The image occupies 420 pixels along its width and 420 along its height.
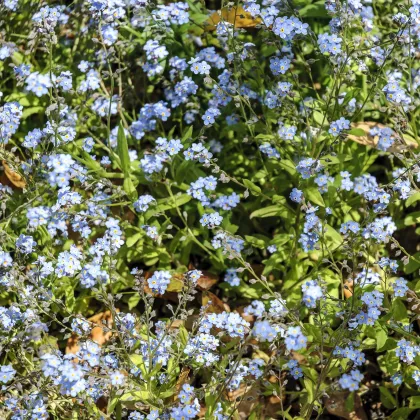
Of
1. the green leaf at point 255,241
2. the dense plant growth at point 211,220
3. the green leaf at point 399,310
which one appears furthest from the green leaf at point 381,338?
the green leaf at point 255,241

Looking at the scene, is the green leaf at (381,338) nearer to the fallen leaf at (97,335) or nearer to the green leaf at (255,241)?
the green leaf at (255,241)

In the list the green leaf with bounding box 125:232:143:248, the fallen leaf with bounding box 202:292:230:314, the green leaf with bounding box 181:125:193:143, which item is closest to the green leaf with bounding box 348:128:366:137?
the green leaf with bounding box 181:125:193:143

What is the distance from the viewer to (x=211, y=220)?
4.69 meters

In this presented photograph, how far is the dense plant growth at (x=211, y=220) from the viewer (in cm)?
420

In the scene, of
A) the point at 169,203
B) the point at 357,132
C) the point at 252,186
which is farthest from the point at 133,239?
the point at 357,132

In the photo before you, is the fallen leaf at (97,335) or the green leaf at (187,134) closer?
the green leaf at (187,134)

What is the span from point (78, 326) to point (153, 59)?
2.12 metres

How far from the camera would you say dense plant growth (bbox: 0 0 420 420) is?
420cm

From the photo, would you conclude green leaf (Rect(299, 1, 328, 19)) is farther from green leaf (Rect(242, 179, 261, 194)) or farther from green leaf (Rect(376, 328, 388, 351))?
green leaf (Rect(376, 328, 388, 351))

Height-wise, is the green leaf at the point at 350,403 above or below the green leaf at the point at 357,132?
below

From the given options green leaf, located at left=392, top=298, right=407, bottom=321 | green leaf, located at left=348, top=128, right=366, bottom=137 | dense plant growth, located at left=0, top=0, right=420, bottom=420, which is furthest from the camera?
green leaf, located at left=348, top=128, right=366, bottom=137

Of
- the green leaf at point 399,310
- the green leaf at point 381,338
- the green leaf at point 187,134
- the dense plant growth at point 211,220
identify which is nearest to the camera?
the dense plant growth at point 211,220

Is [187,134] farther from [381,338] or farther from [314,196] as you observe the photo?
[381,338]

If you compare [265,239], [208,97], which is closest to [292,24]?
[208,97]
